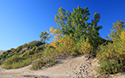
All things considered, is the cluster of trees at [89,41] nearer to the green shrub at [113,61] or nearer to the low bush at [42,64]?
the green shrub at [113,61]

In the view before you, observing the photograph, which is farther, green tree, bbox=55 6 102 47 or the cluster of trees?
green tree, bbox=55 6 102 47

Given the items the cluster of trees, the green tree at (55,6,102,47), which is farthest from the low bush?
the green tree at (55,6,102,47)

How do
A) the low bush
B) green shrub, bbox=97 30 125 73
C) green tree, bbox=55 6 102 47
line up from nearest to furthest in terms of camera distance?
green shrub, bbox=97 30 125 73 < the low bush < green tree, bbox=55 6 102 47

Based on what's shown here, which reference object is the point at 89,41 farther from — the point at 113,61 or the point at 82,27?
the point at 113,61

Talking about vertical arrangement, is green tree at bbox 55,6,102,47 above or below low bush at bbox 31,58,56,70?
above

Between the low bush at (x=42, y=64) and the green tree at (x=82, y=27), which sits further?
the green tree at (x=82, y=27)

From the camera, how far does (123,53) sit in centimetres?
539

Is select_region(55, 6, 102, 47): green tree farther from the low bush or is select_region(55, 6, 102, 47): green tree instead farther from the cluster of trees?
the low bush

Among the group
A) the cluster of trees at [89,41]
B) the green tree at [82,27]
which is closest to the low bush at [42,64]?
the cluster of trees at [89,41]

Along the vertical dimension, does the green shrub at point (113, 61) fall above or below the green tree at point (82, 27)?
below

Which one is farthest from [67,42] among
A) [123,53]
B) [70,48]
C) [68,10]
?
[68,10]

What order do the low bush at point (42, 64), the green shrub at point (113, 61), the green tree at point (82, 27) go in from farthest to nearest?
the green tree at point (82, 27) < the low bush at point (42, 64) < the green shrub at point (113, 61)

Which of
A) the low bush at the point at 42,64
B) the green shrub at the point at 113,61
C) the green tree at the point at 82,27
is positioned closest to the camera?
the green shrub at the point at 113,61

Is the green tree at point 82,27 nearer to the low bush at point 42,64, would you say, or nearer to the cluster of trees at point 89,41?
the cluster of trees at point 89,41
